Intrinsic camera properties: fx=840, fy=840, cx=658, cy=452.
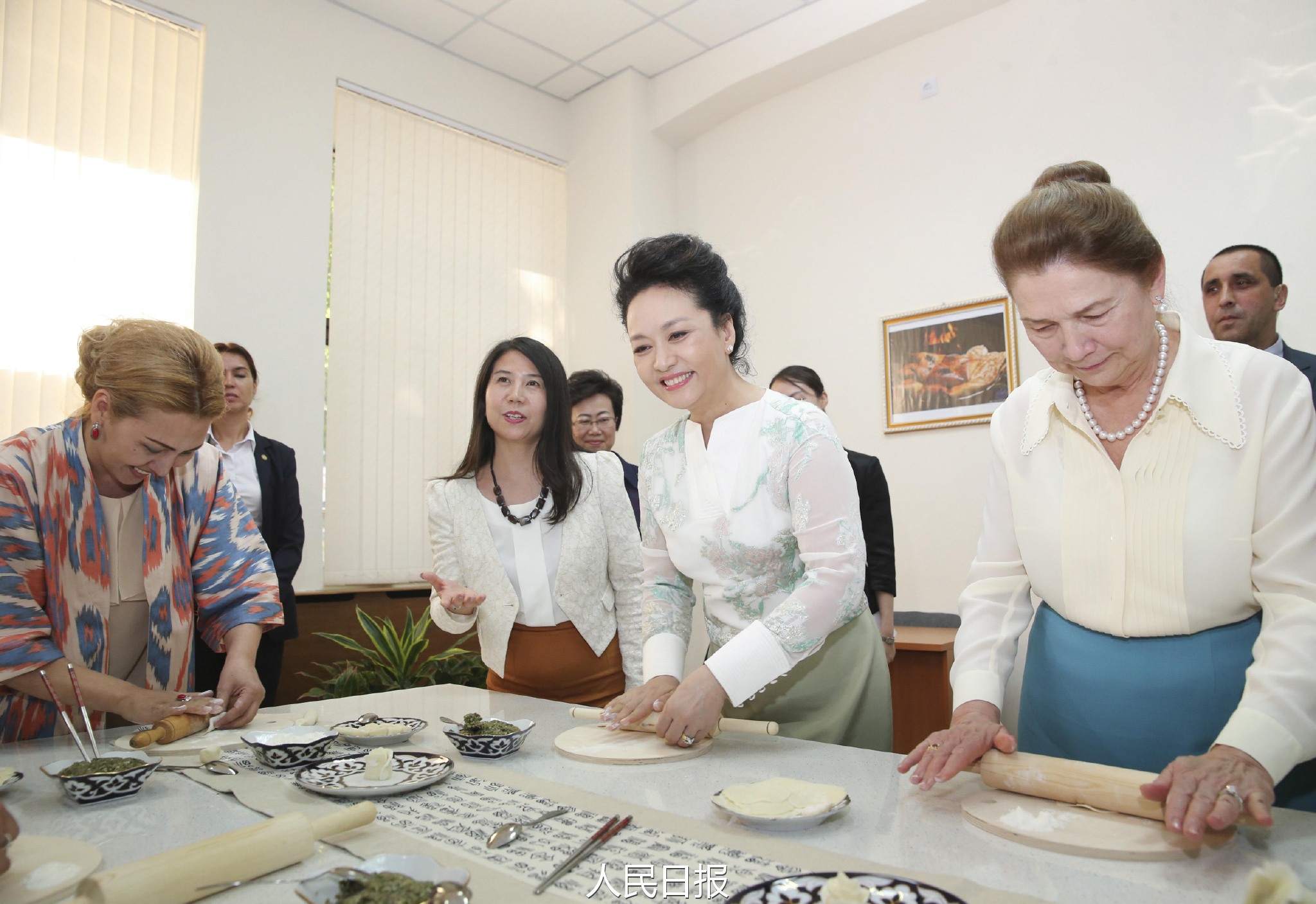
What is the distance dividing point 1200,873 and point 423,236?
4.76 m

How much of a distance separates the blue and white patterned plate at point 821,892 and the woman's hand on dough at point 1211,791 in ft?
0.98

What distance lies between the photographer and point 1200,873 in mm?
839

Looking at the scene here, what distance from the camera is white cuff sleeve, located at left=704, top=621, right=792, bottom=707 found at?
4.48 ft

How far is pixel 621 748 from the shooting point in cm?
134

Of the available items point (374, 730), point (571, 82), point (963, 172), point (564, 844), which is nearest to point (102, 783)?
point (374, 730)

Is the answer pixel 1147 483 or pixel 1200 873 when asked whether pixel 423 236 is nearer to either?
pixel 1147 483

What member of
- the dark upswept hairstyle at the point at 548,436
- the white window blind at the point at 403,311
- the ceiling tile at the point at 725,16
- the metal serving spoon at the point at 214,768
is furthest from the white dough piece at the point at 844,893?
the ceiling tile at the point at 725,16

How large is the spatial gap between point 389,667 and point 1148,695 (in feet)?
10.7

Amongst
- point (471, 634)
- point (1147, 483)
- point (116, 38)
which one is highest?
point (116, 38)

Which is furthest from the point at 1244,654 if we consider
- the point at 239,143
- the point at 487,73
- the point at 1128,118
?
the point at 487,73

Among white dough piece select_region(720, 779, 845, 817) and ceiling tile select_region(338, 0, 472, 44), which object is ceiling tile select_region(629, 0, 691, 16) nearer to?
ceiling tile select_region(338, 0, 472, 44)

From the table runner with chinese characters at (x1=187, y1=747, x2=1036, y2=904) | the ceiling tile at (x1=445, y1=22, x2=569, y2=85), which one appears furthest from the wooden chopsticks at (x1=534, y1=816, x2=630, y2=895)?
the ceiling tile at (x1=445, y1=22, x2=569, y2=85)

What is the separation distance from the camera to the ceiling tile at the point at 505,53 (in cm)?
486

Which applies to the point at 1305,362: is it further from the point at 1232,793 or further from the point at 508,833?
the point at 508,833
